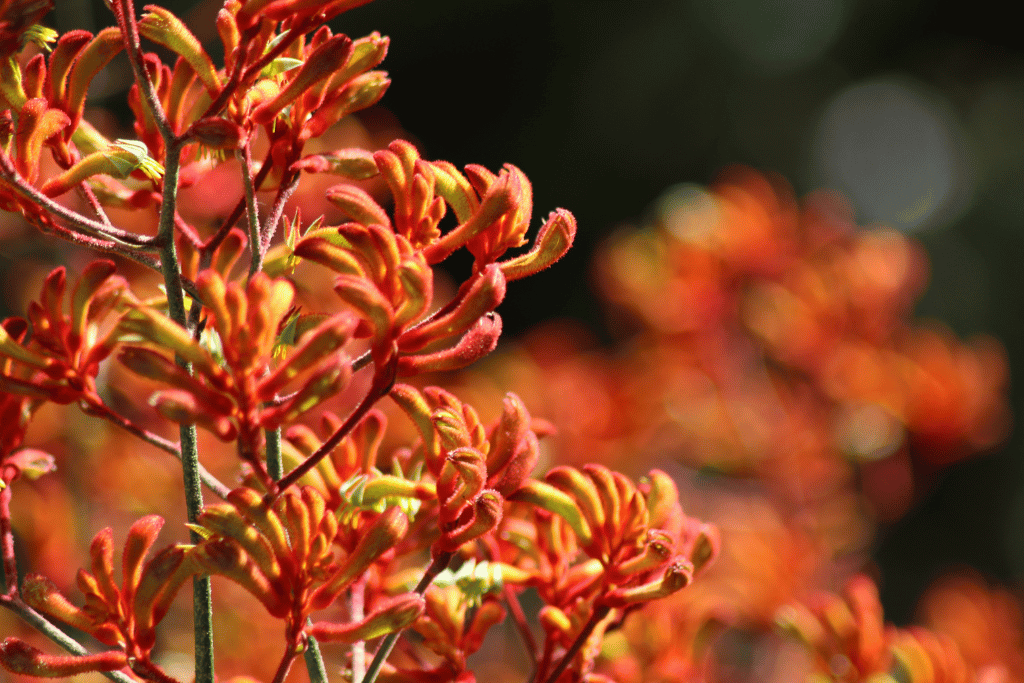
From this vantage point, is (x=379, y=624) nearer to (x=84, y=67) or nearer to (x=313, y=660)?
(x=313, y=660)

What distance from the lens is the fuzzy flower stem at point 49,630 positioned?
553 mm

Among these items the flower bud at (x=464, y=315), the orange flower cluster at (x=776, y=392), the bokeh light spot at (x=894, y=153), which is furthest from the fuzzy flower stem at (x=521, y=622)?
the bokeh light spot at (x=894, y=153)

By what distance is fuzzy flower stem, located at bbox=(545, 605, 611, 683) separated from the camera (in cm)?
63

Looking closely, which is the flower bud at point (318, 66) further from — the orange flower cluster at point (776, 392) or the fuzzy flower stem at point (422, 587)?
the orange flower cluster at point (776, 392)

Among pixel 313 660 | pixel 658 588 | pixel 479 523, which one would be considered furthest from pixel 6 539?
pixel 658 588

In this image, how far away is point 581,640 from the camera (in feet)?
2.09

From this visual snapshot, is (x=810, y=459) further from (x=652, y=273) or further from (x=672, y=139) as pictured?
(x=672, y=139)

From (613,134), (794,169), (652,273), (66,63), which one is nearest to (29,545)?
(66,63)

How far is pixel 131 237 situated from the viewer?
1.82 feet

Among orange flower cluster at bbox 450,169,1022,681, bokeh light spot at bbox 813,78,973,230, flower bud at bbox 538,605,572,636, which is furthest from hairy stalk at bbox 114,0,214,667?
bokeh light spot at bbox 813,78,973,230

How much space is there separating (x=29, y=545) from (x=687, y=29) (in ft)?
21.0

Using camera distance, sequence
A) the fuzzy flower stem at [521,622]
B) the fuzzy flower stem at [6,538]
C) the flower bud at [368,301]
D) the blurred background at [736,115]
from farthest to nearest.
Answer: the blurred background at [736,115] → the fuzzy flower stem at [521,622] → the fuzzy flower stem at [6,538] → the flower bud at [368,301]

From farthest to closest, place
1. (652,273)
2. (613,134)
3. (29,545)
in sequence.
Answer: (613,134) < (652,273) < (29,545)

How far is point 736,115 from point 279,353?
643 centimetres
